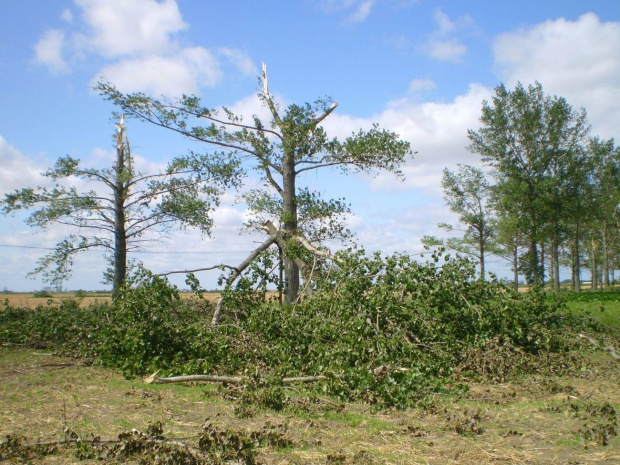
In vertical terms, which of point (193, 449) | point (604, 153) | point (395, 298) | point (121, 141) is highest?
point (604, 153)

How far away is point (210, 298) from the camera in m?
10.0

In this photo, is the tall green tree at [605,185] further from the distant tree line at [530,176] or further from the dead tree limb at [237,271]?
the dead tree limb at [237,271]

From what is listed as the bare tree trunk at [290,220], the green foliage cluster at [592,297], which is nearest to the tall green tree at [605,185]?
the green foliage cluster at [592,297]

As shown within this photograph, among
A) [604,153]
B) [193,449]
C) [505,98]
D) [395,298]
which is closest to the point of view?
[193,449]

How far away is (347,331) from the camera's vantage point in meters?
Answer: 7.25

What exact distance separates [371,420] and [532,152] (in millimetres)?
23269

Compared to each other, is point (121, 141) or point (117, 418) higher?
point (121, 141)

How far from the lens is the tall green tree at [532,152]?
25016 mm

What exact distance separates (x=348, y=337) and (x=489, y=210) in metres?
22.2

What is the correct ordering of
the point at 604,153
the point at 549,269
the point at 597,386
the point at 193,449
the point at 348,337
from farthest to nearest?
the point at 549,269
the point at 604,153
the point at 348,337
the point at 597,386
the point at 193,449

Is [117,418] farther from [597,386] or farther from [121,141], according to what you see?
[121,141]

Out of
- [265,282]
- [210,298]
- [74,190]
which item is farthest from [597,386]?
[74,190]

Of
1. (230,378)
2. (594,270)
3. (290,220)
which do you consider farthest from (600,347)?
(594,270)

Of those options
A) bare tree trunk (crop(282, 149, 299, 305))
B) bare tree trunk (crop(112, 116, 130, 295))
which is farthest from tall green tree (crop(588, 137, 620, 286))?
bare tree trunk (crop(112, 116, 130, 295))
